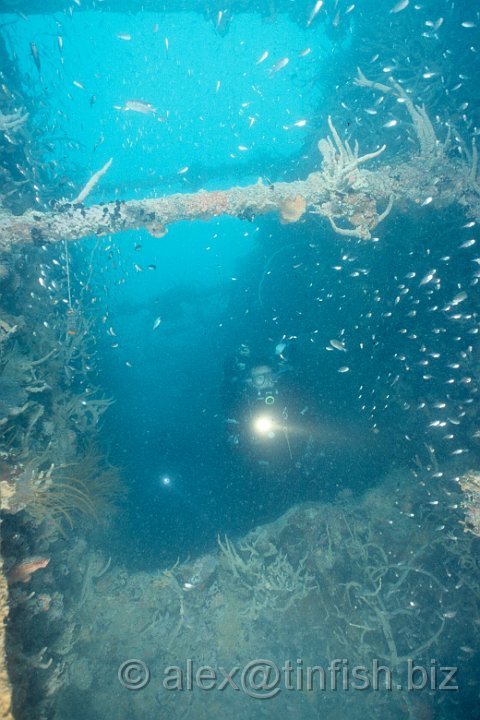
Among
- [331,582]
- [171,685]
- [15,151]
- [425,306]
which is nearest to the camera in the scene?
[171,685]

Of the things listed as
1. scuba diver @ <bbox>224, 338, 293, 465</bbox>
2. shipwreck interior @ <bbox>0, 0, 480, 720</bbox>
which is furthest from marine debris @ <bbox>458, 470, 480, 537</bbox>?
scuba diver @ <bbox>224, 338, 293, 465</bbox>

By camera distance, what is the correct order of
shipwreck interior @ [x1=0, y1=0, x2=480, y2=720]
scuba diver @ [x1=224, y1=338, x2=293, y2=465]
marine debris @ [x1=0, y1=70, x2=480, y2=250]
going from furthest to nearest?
1. scuba diver @ [x1=224, y1=338, x2=293, y2=465]
2. marine debris @ [x1=0, y1=70, x2=480, y2=250]
3. shipwreck interior @ [x1=0, y1=0, x2=480, y2=720]

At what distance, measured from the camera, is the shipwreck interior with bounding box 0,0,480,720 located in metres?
6.42

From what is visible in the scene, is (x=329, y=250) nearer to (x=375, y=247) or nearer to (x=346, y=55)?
(x=375, y=247)

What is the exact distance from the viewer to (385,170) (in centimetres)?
809

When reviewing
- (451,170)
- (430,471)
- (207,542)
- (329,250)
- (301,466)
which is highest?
(451,170)

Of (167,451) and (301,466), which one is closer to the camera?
(301,466)

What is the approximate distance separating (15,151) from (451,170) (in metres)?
11.7

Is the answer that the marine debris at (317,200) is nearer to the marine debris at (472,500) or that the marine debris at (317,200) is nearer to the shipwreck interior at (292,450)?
the shipwreck interior at (292,450)

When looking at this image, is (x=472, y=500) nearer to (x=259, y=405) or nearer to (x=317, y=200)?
(x=317, y=200)

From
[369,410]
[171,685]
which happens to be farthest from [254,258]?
[171,685]

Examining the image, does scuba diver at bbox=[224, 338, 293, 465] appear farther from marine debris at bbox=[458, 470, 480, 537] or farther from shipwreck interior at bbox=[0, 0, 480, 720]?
marine debris at bbox=[458, 470, 480, 537]

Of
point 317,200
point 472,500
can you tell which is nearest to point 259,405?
point 317,200

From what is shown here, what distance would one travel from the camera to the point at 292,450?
10.4 meters
